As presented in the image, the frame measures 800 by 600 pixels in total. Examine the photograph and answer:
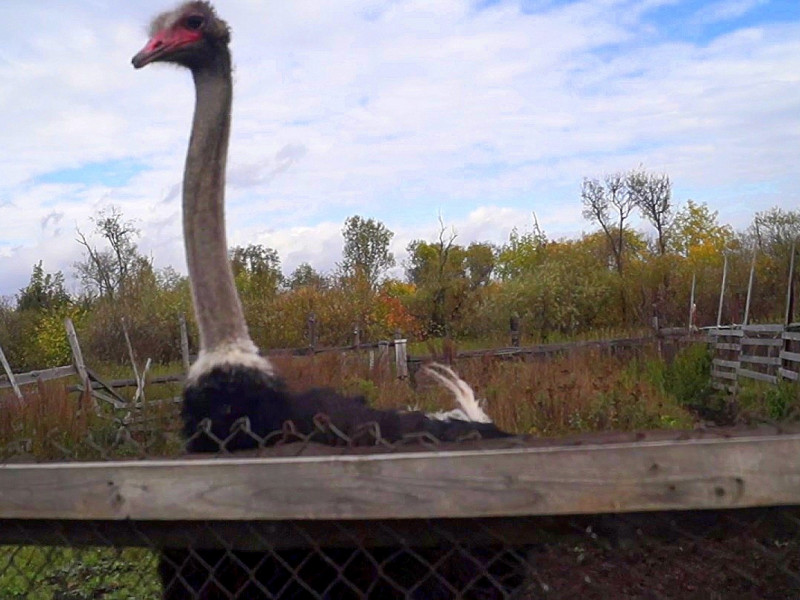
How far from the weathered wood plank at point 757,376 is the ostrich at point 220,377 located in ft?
21.1

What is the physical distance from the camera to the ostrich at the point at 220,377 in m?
1.98

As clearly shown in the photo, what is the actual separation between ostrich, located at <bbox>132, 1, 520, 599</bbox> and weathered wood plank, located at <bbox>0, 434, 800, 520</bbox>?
30 centimetres

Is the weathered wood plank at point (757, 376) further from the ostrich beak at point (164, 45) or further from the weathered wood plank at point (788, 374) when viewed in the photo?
the ostrich beak at point (164, 45)

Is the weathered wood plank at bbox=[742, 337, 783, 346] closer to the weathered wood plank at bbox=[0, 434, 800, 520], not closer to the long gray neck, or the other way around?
the long gray neck

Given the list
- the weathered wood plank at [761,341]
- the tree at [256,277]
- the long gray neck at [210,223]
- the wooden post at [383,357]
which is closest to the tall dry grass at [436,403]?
the wooden post at [383,357]

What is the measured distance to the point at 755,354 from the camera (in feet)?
34.4

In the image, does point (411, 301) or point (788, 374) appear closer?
point (788, 374)

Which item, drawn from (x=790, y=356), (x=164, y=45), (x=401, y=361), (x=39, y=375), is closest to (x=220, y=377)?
(x=164, y=45)

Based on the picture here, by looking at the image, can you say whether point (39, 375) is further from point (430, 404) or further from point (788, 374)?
point (788, 374)

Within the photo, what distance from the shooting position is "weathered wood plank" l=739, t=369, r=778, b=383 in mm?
9244

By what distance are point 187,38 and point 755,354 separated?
8.53 metres

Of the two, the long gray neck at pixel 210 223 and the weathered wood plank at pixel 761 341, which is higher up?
the long gray neck at pixel 210 223

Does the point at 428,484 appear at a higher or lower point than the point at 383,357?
higher

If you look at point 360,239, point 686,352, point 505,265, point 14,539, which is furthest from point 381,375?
point 360,239
